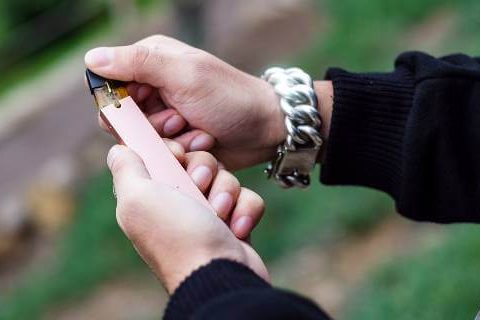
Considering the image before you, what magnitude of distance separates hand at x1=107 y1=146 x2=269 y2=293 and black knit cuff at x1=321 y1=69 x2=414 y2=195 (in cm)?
59

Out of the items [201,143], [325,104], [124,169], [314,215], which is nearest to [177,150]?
[201,143]

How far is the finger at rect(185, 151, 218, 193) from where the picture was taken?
1.89 metres

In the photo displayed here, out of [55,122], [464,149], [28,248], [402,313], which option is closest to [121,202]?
[464,149]

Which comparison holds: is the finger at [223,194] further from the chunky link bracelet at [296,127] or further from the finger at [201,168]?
the chunky link bracelet at [296,127]

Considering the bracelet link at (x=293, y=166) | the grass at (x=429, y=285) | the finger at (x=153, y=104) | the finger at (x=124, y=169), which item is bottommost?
the grass at (x=429, y=285)

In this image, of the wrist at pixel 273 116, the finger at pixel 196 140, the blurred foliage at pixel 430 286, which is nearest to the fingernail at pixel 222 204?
the finger at pixel 196 140

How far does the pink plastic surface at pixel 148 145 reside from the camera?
5.79 ft

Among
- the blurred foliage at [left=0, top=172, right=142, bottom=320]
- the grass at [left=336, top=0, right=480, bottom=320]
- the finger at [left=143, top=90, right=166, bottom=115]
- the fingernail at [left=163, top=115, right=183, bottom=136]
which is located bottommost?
the blurred foliage at [left=0, top=172, right=142, bottom=320]

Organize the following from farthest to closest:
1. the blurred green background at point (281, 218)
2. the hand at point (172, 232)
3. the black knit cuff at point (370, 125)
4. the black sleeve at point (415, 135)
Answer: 1. the blurred green background at point (281, 218)
2. the black knit cuff at point (370, 125)
3. the black sleeve at point (415, 135)
4. the hand at point (172, 232)

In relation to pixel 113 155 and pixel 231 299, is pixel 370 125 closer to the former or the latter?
pixel 113 155

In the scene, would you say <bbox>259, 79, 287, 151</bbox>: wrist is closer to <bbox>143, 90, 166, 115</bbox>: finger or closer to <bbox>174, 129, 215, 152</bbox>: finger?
<bbox>174, 129, 215, 152</bbox>: finger

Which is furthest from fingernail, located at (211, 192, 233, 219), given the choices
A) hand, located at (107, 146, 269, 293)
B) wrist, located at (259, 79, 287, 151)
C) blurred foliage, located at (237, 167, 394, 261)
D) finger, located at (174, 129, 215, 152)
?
blurred foliage, located at (237, 167, 394, 261)

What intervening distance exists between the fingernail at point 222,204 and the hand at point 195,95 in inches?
13.0

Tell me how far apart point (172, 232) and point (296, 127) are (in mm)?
743
